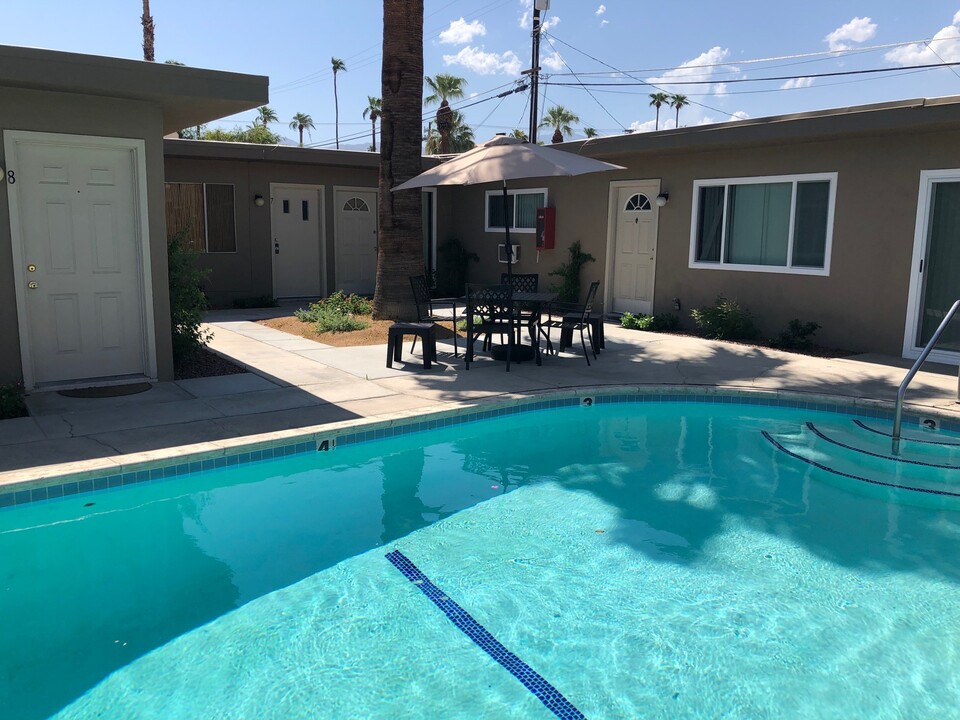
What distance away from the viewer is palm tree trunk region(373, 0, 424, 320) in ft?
34.9

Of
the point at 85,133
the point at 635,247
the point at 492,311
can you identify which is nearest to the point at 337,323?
the point at 492,311

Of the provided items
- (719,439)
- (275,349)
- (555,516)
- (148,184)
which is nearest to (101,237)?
(148,184)

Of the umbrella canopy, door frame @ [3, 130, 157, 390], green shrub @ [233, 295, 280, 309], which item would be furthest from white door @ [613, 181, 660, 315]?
door frame @ [3, 130, 157, 390]

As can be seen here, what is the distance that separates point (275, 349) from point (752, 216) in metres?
7.15

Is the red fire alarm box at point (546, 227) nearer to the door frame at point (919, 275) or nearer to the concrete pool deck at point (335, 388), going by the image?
the concrete pool deck at point (335, 388)

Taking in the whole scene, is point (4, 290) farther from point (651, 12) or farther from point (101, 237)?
point (651, 12)

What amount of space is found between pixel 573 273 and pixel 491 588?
390 inches

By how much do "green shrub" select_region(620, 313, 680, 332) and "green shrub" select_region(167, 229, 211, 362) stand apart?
680cm

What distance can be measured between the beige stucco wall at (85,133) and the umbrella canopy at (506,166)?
2773mm

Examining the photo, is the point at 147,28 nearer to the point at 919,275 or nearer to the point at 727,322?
A: the point at 727,322

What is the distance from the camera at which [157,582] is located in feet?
13.3

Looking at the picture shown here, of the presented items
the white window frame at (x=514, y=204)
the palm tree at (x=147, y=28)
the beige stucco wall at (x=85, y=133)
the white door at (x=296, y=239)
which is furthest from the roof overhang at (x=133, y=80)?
the palm tree at (x=147, y=28)

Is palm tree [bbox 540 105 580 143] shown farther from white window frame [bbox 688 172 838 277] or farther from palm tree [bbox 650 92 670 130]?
white window frame [bbox 688 172 838 277]

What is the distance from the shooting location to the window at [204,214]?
43.8ft
